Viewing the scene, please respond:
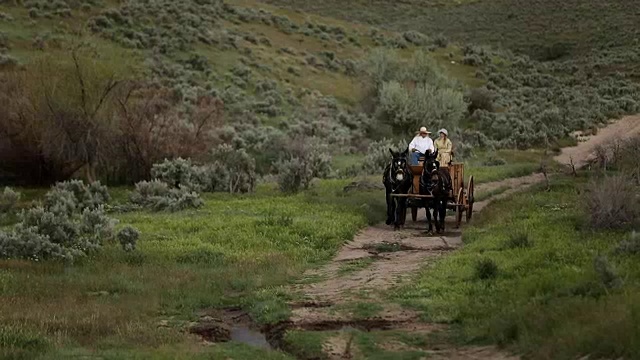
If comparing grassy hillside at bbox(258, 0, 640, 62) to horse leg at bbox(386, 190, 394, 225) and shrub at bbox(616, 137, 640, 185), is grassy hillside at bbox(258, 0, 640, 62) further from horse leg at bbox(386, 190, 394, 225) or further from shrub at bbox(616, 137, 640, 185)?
horse leg at bbox(386, 190, 394, 225)

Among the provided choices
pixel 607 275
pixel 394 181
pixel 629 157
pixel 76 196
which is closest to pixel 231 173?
pixel 76 196

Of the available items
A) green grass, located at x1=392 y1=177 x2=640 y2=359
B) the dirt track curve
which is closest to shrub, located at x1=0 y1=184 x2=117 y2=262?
the dirt track curve

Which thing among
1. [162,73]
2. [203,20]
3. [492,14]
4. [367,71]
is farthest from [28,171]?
[492,14]

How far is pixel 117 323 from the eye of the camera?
35.3 feet

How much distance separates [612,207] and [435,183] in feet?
14.6

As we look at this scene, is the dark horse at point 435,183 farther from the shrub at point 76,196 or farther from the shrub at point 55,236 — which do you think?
the shrub at point 76,196

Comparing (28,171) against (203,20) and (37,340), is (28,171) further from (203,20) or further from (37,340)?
(203,20)

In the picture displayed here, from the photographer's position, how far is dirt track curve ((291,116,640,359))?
9.73 m

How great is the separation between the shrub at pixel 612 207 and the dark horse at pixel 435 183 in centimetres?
371

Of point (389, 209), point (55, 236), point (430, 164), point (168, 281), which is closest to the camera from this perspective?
point (168, 281)

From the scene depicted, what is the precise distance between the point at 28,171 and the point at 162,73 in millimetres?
16821

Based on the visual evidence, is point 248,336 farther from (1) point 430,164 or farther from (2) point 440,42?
(2) point 440,42

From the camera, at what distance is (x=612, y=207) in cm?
1445

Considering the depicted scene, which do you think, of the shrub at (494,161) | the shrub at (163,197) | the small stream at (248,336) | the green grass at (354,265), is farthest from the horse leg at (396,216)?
the shrub at (494,161)
